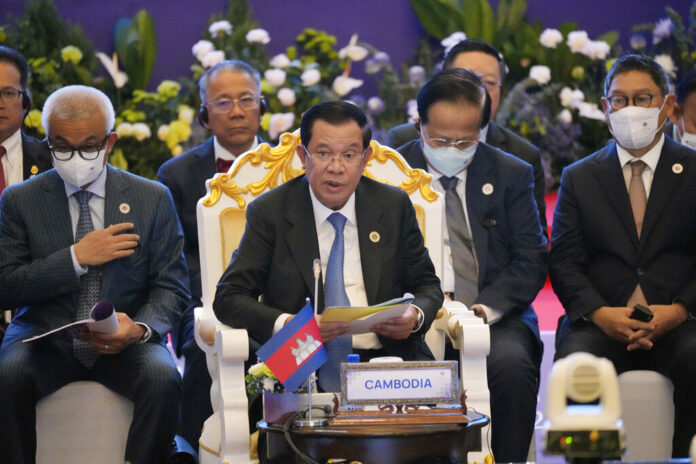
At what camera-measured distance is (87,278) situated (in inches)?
190

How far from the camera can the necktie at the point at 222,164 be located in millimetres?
5758

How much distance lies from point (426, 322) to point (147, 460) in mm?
1173

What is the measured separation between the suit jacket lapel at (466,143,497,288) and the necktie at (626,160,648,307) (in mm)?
592

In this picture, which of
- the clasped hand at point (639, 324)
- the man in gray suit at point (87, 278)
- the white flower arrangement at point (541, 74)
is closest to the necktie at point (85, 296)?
the man in gray suit at point (87, 278)

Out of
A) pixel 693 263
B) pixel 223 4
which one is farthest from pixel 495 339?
pixel 223 4

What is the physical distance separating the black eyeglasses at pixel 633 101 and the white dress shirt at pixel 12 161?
2.67 meters

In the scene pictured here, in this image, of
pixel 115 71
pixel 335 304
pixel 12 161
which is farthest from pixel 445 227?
pixel 115 71

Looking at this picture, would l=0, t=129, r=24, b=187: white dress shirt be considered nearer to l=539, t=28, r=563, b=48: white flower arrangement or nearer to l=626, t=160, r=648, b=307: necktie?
l=626, t=160, r=648, b=307: necktie

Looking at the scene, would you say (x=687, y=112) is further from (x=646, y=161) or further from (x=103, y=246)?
(x=103, y=246)

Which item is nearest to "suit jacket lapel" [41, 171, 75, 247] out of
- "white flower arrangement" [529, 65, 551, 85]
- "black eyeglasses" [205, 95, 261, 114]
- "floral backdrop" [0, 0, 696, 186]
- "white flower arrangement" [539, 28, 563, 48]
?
"black eyeglasses" [205, 95, 261, 114]

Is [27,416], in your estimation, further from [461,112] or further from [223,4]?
[223,4]

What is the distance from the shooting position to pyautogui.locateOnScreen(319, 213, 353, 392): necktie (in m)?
4.45

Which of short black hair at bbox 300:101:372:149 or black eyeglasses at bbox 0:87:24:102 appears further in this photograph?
black eyeglasses at bbox 0:87:24:102

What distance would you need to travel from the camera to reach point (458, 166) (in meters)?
5.23
